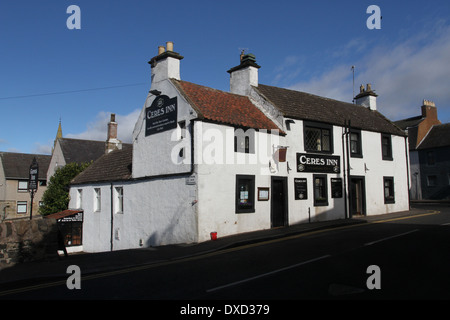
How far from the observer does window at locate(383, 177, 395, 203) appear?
2347 centimetres

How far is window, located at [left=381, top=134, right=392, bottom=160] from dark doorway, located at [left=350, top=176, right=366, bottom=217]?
363 centimetres

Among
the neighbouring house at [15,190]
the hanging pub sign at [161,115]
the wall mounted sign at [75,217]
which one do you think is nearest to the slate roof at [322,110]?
the hanging pub sign at [161,115]

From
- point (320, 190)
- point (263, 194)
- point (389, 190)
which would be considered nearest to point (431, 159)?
point (389, 190)

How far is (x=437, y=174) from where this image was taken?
41.9m

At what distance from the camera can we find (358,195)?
72.1 ft

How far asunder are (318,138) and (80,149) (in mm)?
30098

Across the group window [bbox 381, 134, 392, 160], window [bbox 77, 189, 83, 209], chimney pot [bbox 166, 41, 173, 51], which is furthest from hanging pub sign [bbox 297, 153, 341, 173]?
window [bbox 77, 189, 83, 209]

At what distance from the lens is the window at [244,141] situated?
1644 centimetres

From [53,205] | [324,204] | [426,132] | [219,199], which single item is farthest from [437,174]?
[53,205]

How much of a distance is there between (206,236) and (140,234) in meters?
5.25

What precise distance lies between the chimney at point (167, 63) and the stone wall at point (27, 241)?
29.5 ft

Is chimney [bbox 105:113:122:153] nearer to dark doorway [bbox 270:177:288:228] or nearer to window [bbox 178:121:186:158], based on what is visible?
window [bbox 178:121:186:158]

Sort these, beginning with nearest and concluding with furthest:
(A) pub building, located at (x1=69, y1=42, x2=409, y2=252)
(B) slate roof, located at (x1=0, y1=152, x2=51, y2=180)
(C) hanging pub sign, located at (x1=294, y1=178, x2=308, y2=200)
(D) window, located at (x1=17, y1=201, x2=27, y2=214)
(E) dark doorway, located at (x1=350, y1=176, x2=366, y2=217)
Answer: (A) pub building, located at (x1=69, y1=42, x2=409, y2=252) → (C) hanging pub sign, located at (x1=294, y1=178, x2=308, y2=200) → (E) dark doorway, located at (x1=350, y1=176, x2=366, y2=217) → (D) window, located at (x1=17, y1=201, x2=27, y2=214) → (B) slate roof, located at (x1=0, y1=152, x2=51, y2=180)

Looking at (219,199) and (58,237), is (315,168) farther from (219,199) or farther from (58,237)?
(58,237)
